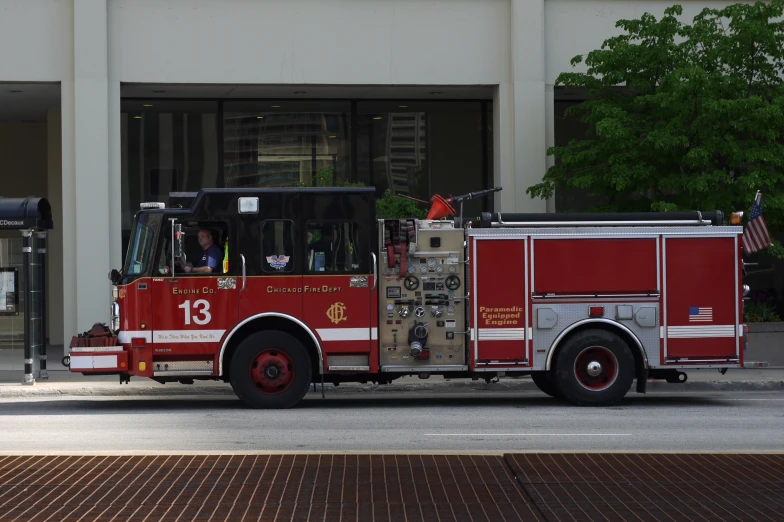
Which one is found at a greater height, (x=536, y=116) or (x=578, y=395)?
(x=536, y=116)

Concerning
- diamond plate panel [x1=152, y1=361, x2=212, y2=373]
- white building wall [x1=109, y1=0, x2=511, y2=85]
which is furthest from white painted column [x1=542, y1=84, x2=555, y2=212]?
diamond plate panel [x1=152, y1=361, x2=212, y2=373]

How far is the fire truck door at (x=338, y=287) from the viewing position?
14.3 m

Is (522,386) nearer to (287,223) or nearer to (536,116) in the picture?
(287,223)

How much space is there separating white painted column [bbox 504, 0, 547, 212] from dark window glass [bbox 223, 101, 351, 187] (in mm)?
4020

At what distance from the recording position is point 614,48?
19672 millimetres

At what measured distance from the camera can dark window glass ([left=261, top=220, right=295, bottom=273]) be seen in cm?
1431

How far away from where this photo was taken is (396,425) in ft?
42.3

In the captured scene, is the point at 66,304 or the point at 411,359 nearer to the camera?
the point at 411,359

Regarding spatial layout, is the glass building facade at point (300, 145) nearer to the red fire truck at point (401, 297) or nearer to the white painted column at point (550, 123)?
the white painted column at point (550, 123)

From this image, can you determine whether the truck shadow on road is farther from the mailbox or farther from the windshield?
the mailbox

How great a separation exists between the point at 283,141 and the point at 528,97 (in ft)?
18.0

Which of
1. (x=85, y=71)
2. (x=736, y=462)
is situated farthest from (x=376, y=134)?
(x=736, y=462)

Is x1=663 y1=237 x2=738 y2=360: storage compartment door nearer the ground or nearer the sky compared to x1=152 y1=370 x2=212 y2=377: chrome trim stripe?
nearer the sky

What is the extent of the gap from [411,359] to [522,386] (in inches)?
137
